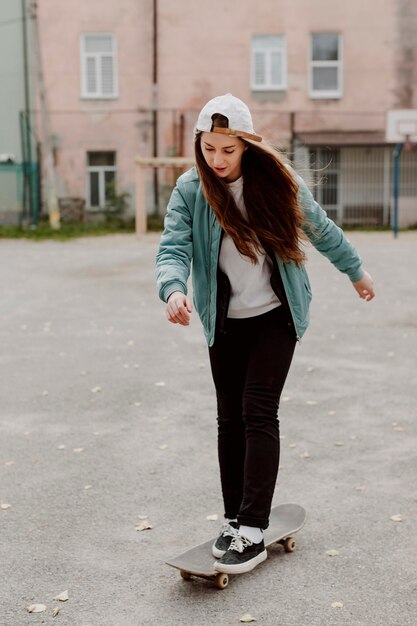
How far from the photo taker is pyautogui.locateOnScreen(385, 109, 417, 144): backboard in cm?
2827

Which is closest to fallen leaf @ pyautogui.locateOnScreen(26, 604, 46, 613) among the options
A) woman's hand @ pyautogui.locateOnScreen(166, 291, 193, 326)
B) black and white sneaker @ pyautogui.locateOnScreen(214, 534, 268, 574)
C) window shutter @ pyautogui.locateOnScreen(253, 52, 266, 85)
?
black and white sneaker @ pyautogui.locateOnScreen(214, 534, 268, 574)

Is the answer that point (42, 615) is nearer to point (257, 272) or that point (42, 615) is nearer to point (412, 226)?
point (257, 272)

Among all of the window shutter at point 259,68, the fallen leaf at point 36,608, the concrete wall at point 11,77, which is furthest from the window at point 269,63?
the fallen leaf at point 36,608

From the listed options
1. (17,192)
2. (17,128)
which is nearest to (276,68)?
(17,128)

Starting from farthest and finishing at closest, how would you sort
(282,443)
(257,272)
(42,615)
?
(282,443) < (257,272) < (42,615)

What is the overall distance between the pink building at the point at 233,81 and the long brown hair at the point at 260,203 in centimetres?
2786

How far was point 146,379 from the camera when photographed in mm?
8406

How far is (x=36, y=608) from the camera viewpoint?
12.5ft

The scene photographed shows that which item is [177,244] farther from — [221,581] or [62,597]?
[62,597]

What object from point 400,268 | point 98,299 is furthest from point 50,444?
point 400,268

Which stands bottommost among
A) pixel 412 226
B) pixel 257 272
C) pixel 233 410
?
pixel 412 226

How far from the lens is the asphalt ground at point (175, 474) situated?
391 centimetres

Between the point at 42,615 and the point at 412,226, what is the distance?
28.8 meters

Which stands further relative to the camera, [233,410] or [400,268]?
[400,268]
